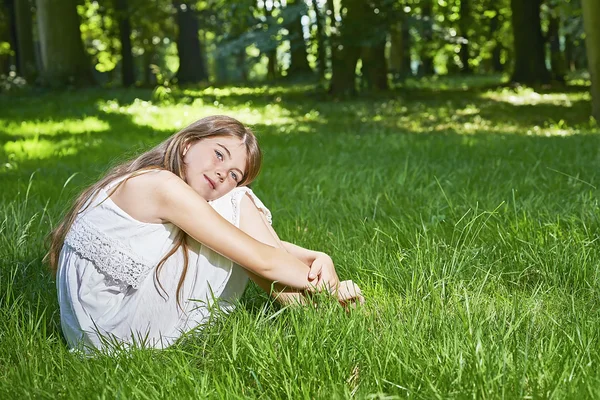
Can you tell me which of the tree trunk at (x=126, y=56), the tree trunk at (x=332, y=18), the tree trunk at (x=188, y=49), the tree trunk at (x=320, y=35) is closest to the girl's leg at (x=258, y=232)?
the tree trunk at (x=320, y=35)

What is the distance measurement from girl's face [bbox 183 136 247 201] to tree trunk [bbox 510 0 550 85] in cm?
1945

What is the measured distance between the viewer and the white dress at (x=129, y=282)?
296 centimetres

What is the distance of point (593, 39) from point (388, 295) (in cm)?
892

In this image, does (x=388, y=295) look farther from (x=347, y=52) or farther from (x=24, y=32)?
(x=24, y=32)

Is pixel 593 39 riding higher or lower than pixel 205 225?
higher

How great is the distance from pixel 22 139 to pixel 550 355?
313 inches

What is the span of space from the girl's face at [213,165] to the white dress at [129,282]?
262mm

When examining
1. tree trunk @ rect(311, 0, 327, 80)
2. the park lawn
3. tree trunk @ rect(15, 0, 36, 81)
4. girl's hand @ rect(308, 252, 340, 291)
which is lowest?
the park lawn

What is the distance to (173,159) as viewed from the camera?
3.22 metres

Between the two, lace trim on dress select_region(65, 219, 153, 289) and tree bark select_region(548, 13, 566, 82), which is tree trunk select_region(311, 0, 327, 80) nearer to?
tree bark select_region(548, 13, 566, 82)

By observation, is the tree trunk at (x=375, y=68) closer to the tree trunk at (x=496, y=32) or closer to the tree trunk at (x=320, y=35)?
the tree trunk at (x=320, y=35)

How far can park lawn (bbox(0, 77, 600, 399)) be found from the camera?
231 centimetres

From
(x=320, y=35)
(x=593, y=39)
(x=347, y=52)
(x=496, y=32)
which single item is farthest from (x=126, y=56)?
(x=593, y=39)

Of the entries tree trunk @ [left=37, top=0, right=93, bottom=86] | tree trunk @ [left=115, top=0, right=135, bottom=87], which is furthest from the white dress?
tree trunk @ [left=115, top=0, right=135, bottom=87]
